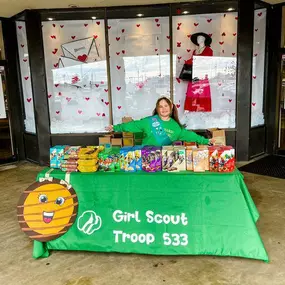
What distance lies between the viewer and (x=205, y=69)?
5.83 meters

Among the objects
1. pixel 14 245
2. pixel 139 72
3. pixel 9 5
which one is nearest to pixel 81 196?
pixel 14 245

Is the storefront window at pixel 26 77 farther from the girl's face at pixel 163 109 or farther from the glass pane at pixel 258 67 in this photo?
the glass pane at pixel 258 67

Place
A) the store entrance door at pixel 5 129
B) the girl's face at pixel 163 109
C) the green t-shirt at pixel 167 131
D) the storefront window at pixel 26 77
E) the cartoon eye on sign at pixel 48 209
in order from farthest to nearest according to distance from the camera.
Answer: the store entrance door at pixel 5 129
the storefront window at pixel 26 77
the green t-shirt at pixel 167 131
the girl's face at pixel 163 109
the cartoon eye on sign at pixel 48 209

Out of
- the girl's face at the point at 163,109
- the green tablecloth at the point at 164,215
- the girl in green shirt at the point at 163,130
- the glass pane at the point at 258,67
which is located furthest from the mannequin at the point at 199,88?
the green tablecloth at the point at 164,215

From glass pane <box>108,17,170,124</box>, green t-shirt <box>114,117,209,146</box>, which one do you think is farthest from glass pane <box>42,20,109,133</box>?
green t-shirt <box>114,117,209,146</box>

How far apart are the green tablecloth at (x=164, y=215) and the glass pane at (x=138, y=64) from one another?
334 cm

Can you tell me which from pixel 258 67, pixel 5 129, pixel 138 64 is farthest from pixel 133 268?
pixel 5 129

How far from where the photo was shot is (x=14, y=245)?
3271 mm

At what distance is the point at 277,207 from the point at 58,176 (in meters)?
2.73

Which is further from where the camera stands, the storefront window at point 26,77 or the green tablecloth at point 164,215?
the storefront window at point 26,77

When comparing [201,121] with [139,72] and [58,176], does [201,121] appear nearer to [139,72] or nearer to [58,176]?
[139,72]

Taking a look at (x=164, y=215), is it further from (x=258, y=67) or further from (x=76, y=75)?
(x=258, y=67)

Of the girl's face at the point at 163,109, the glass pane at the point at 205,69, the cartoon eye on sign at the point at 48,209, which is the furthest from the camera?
the glass pane at the point at 205,69

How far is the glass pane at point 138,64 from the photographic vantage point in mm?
5824
